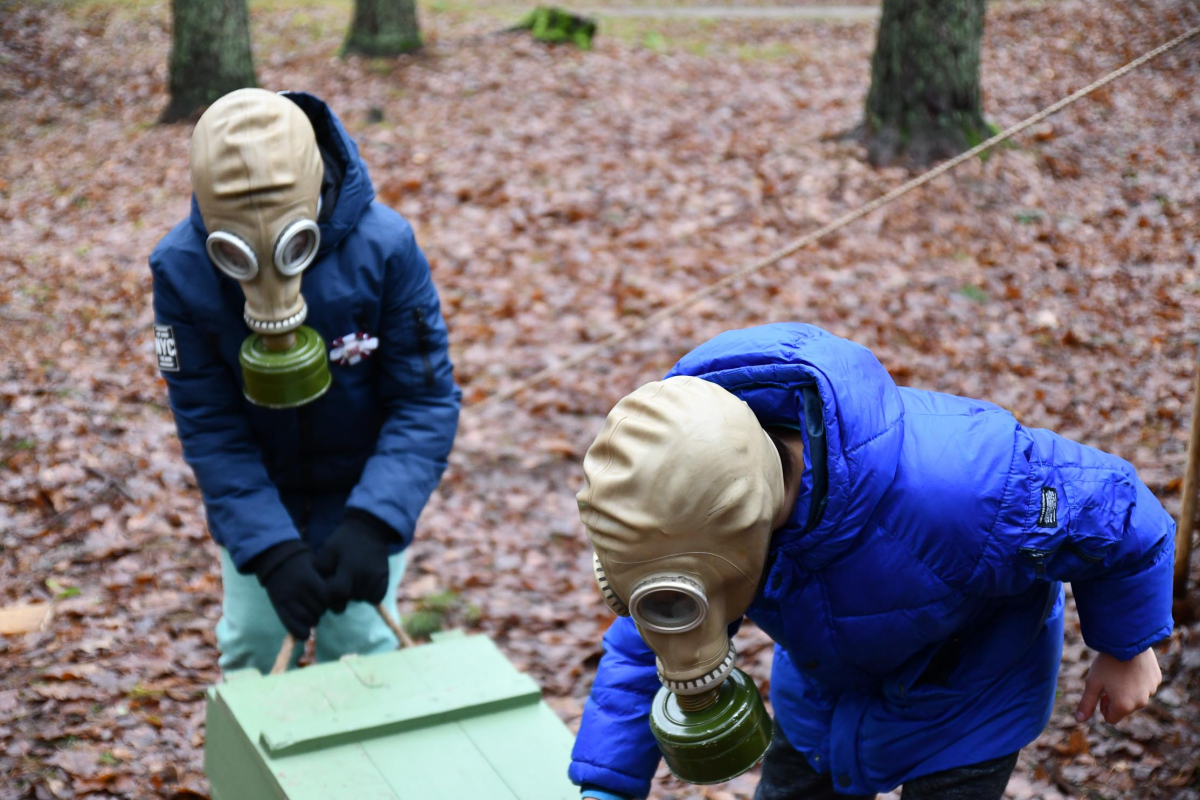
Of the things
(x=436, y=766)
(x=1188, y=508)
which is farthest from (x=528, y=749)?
(x=1188, y=508)

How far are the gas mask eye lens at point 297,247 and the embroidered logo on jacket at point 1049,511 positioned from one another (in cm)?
180

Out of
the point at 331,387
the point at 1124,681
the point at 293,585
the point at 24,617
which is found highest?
the point at 331,387

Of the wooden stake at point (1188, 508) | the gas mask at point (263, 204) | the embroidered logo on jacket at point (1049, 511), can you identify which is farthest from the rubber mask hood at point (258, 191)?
the wooden stake at point (1188, 508)

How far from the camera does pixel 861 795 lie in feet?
8.01

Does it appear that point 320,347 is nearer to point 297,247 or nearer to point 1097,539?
point 297,247

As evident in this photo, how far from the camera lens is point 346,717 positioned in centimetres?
262

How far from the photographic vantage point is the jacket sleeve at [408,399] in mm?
3107

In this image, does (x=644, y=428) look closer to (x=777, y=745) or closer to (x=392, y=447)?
(x=777, y=745)

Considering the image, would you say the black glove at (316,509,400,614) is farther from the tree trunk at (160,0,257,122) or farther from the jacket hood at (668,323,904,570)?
the tree trunk at (160,0,257,122)

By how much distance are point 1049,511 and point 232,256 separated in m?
1.96

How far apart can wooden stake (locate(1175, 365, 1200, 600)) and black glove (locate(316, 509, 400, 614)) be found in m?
2.59

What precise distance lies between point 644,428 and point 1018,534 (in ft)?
2.45

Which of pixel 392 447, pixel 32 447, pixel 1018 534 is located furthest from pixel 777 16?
pixel 1018 534

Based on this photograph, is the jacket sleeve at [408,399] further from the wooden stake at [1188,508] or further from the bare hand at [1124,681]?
the wooden stake at [1188,508]
